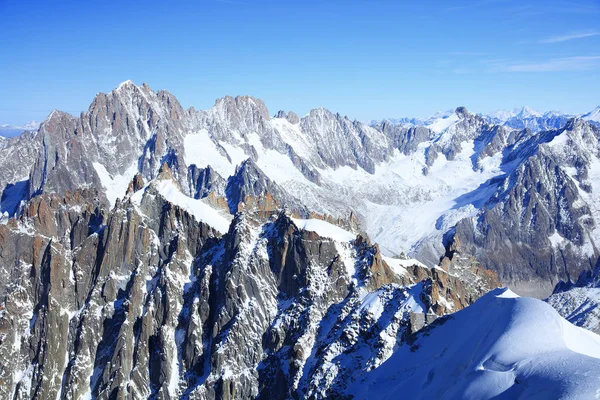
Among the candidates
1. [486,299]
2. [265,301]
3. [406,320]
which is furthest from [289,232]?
[486,299]

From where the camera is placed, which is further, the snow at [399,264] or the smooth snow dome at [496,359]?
the snow at [399,264]

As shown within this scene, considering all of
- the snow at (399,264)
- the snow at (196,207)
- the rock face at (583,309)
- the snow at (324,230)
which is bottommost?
the rock face at (583,309)

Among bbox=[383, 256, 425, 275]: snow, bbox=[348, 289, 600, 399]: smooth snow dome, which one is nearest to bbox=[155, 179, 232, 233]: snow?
bbox=[383, 256, 425, 275]: snow

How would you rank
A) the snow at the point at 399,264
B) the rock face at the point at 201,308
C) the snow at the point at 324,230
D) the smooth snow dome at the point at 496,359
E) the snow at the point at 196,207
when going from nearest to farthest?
the smooth snow dome at the point at 496,359
the rock face at the point at 201,308
the snow at the point at 324,230
the snow at the point at 399,264
the snow at the point at 196,207

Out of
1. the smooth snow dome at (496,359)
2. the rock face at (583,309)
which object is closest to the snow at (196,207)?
the smooth snow dome at (496,359)

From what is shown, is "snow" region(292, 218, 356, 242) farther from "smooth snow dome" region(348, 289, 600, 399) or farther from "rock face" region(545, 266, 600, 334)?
"rock face" region(545, 266, 600, 334)

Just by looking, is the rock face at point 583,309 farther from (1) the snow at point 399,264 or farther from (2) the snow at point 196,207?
(2) the snow at point 196,207

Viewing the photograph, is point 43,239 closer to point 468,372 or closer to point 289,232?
point 289,232

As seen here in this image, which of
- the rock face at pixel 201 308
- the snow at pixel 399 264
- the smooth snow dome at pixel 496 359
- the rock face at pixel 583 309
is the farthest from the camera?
the rock face at pixel 583 309
